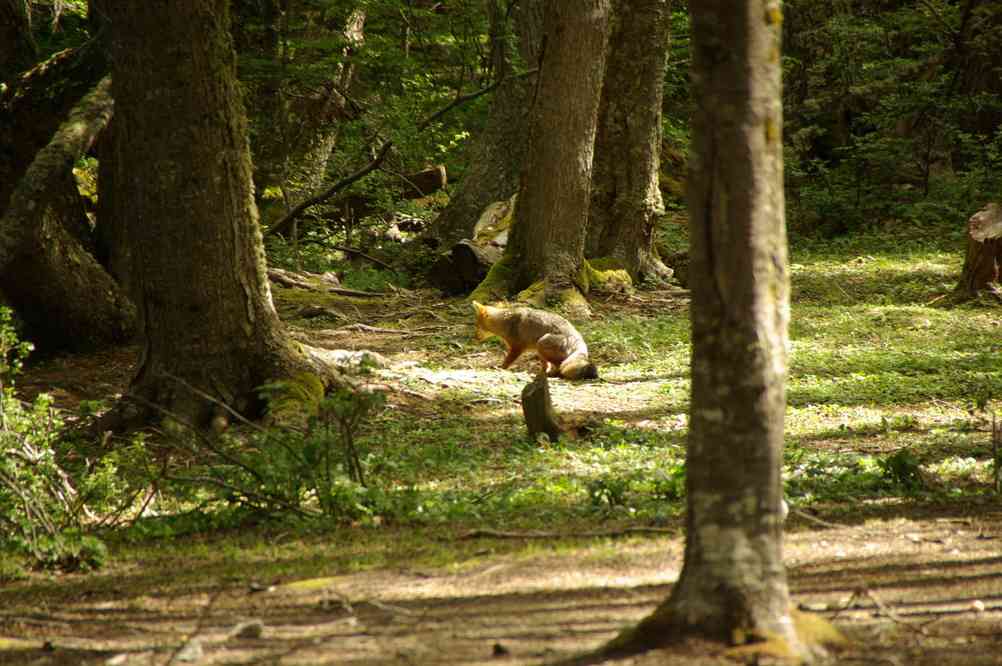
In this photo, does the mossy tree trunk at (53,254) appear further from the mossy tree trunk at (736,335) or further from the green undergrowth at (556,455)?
the mossy tree trunk at (736,335)

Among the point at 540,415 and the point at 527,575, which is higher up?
the point at 540,415

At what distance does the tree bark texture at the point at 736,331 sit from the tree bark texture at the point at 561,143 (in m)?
11.9

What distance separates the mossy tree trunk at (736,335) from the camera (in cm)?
370

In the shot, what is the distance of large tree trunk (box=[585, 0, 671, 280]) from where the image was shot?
703 inches

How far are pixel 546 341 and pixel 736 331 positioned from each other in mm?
8576

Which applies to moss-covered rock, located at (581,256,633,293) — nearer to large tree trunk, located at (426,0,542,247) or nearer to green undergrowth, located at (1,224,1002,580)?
green undergrowth, located at (1,224,1002,580)

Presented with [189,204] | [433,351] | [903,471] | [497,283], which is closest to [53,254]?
[189,204]

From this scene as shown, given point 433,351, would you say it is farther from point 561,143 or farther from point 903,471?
point 903,471

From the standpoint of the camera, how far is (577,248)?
16172 millimetres

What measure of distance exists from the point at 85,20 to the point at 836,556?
46.5ft

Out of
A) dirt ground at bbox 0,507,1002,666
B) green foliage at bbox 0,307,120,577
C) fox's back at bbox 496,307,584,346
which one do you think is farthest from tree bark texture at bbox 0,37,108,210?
dirt ground at bbox 0,507,1002,666

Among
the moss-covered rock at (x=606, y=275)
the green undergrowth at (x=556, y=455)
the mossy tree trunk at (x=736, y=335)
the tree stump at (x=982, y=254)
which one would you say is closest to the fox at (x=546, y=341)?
the green undergrowth at (x=556, y=455)

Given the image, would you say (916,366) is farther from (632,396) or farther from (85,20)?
(85,20)

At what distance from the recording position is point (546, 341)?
1230cm
